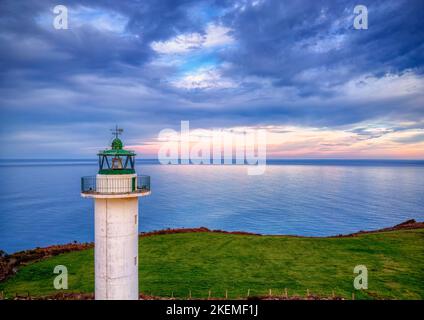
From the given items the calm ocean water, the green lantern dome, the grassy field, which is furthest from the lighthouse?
the calm ocean water

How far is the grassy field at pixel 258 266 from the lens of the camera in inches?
842

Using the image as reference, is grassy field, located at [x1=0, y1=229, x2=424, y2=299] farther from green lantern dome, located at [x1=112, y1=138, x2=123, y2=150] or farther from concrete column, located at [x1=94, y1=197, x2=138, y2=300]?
green lantern dome, located at [x1=112, y1=138, x2=123, y2=150]

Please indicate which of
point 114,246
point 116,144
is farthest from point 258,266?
point 116,144

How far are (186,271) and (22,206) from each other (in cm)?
8252

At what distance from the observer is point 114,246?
1305 cm

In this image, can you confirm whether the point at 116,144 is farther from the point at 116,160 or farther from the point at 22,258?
the point at 22,258

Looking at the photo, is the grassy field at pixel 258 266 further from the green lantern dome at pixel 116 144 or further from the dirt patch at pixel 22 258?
the green lantern dome at pixel 116 144

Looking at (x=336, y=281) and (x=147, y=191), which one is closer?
(x=147, y=191)

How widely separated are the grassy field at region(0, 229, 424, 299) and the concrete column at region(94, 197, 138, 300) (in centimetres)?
817

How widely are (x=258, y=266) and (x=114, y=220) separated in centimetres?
1715

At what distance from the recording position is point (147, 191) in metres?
13.8

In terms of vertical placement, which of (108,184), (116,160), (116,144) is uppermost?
(116,144)
